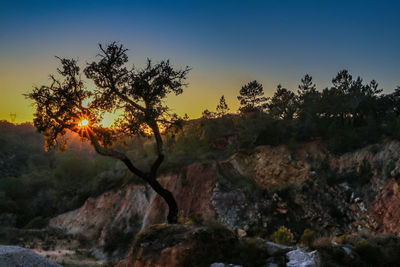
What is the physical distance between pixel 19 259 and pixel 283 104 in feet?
143

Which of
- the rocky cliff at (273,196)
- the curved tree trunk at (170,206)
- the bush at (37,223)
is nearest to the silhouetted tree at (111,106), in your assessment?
the curved tree trunk at (170,206)

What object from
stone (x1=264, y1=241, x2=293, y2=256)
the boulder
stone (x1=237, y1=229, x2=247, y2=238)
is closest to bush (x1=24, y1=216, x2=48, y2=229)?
stone (x1=237, y1=229, x2=247, y2=238)

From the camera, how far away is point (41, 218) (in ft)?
123

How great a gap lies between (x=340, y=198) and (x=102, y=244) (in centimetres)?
2157

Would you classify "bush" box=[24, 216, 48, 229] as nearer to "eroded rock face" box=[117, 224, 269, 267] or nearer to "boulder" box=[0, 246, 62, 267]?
"boulder" box=[0, 246, 62, 267]

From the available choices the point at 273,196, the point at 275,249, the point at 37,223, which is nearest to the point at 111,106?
the point at 275,249

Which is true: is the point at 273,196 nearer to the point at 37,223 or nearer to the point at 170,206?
the point at 170,206

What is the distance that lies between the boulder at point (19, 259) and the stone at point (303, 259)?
8.80 m

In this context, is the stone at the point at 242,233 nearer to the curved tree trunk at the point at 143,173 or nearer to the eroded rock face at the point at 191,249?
the curved tree trunk at the point at 143,173

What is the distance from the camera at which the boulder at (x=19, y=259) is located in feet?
32.2

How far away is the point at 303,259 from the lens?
7.30m

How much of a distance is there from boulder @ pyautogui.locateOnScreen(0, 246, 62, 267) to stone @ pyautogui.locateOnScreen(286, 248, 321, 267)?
880 centimetres

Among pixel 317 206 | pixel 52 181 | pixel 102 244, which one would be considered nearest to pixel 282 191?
pixel 317 206

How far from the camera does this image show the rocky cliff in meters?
22.0
